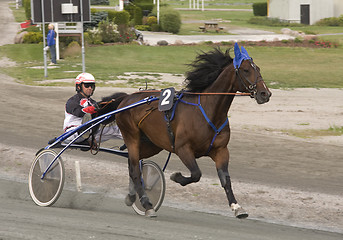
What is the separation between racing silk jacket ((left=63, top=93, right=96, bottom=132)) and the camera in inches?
297

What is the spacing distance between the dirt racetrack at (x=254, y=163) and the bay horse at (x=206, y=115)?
125 cm

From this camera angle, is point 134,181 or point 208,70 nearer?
point 208,70

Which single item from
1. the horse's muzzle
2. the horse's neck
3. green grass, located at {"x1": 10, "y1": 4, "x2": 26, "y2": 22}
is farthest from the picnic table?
the horse's muzzle

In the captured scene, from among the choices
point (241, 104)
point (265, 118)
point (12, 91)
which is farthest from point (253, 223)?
point (12, 91)

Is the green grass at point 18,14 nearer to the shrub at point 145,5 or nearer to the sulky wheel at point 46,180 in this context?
the shrub at point 145,5

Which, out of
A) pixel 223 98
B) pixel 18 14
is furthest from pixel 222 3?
pixel 223 98

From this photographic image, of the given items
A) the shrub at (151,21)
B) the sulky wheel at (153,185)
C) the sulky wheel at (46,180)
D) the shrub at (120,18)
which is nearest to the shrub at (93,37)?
the shrub at (120,18)

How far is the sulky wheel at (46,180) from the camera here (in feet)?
24.1

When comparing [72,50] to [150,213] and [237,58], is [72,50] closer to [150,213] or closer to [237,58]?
[150,213]

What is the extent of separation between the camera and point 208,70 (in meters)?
6.56

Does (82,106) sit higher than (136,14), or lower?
lower

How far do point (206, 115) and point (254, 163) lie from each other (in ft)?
13.3

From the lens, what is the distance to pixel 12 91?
1716 centimetres

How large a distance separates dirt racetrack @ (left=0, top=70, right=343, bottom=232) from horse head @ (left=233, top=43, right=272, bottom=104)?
183cm
